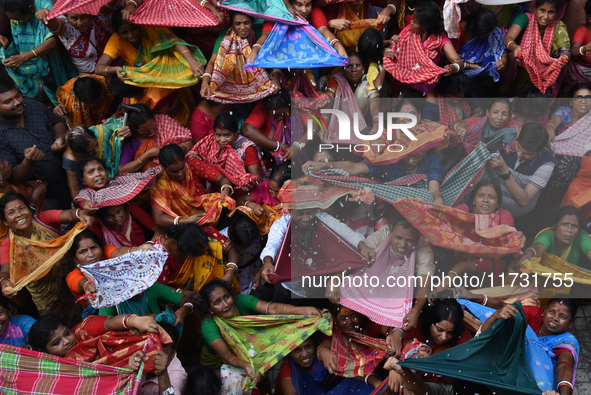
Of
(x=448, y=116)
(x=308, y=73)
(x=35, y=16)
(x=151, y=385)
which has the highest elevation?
(x=35, y=16)

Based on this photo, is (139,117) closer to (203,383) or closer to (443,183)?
(203,383)

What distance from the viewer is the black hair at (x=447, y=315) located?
4109mm

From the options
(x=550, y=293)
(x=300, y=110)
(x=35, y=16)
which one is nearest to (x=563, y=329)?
(x=550, y=293)

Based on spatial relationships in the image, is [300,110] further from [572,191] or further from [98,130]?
[572,191]

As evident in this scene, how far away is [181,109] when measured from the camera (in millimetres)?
5586

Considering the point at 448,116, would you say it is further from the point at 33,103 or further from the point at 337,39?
the point at 33,103

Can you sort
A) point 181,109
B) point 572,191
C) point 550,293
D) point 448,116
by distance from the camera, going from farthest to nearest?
point 181,109 < point 448,116 < point 572,191 < point 550,293

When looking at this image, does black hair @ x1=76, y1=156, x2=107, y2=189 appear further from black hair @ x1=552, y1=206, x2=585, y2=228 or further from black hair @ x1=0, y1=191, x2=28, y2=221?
black hair @ x1=552, y1=206, x2=585, y2=228

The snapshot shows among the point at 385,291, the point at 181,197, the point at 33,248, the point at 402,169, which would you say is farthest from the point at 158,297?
the point at 402,169

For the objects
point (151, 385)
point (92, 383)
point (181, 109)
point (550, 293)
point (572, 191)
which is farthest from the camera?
point (181, 109)

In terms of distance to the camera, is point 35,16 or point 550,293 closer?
point 550,293

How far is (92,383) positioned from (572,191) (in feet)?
13.5

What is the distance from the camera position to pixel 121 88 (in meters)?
5.27

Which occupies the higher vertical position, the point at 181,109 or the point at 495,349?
the point at 181,109
